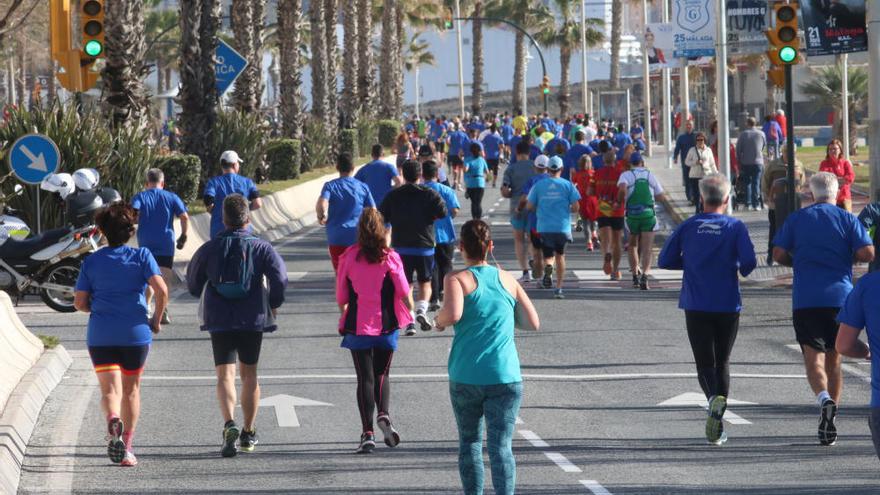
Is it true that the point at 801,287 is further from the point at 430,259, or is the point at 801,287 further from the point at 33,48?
the point at 33,48

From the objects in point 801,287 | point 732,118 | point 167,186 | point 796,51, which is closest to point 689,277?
point 801,287

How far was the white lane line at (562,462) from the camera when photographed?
10.1m

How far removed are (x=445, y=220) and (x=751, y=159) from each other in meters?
15.9

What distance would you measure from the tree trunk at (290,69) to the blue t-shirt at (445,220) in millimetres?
29108

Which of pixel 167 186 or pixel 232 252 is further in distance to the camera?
pixel 167 186

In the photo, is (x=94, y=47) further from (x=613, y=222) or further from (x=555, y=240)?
(x=613, y=222)

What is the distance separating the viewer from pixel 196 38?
3272cm

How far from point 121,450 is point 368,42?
58313 mm

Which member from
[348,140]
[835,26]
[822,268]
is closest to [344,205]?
[822,268]

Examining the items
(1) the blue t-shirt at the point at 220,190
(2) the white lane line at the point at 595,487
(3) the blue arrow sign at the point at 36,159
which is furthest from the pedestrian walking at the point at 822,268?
(3) the blue arrow sign at the point at 36,159

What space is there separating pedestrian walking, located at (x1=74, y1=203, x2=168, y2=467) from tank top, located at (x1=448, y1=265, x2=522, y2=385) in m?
2.78

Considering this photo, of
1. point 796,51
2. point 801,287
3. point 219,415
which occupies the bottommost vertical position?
point 219,415

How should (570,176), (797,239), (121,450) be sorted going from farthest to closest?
(570,176) < (797,239) < (121,450)

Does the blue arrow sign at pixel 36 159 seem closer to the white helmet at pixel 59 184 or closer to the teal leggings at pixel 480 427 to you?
the white helmet at pixel 59 184
